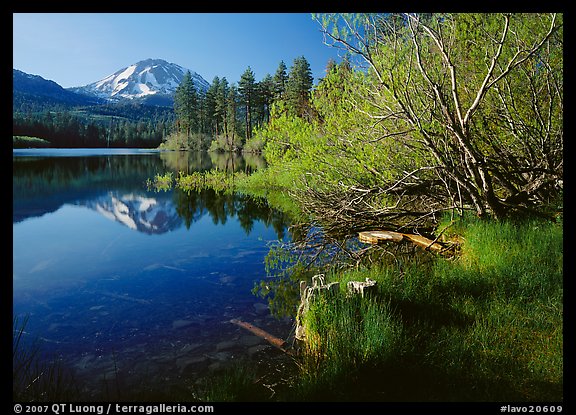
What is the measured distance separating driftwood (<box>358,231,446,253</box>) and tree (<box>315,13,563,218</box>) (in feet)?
3.85

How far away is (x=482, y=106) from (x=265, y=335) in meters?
7.57

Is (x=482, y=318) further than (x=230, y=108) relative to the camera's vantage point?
No

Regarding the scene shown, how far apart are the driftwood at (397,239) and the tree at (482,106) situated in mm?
1175

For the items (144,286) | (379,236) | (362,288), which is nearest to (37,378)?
(144,286)

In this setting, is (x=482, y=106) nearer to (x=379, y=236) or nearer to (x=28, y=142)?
(x=379, y=236)

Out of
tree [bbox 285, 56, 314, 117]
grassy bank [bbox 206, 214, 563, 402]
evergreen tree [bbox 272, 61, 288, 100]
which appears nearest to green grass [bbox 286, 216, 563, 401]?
grassy bank [bbox 206, 214, 563, 402]

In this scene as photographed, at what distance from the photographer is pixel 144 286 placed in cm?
880

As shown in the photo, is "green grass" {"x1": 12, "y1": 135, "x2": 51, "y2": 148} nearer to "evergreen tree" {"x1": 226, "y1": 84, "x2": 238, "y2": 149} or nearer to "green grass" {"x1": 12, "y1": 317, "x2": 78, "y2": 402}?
"evergreen tree" {"x1": 226, "y1": 84, "x2": 238, "y2": 149}

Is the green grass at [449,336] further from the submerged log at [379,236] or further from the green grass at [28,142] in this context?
the green grass at [28,142]

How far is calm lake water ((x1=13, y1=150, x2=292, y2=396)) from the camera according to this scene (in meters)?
5.71
